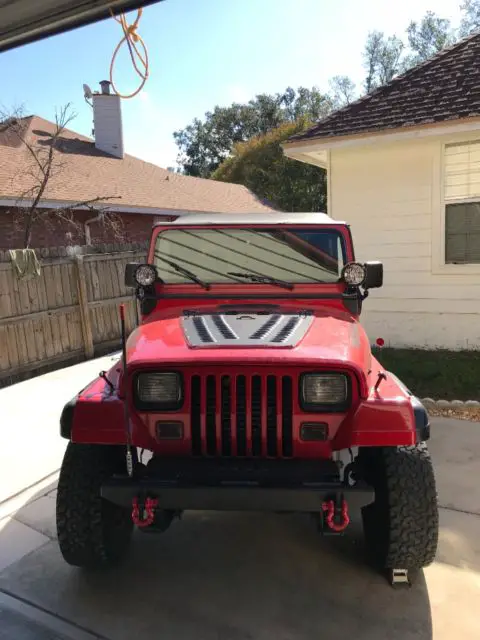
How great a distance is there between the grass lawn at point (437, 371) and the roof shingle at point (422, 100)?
2951 millimetres

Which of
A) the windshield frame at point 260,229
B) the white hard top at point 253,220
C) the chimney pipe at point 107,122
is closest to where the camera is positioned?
the windshield frame at point 260,229

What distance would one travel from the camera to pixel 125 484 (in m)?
2.48

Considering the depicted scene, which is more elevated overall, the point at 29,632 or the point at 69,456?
the point at 69,456

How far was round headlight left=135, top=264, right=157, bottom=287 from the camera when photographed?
11.9 ft

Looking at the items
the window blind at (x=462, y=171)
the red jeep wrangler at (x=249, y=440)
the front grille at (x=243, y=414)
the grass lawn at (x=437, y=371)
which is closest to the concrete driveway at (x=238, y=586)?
the red jeep wrangler at (x=249, y=440)

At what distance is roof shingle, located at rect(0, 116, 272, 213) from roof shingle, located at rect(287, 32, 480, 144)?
6473mm

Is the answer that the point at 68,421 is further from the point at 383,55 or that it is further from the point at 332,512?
the point at 383,55

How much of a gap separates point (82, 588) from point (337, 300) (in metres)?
2.23

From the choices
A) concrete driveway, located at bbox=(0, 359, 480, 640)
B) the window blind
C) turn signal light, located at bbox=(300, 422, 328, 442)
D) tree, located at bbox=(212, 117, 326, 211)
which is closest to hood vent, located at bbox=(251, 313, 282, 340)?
turn signal light, located at bbox=(300, 422, 328, 442)

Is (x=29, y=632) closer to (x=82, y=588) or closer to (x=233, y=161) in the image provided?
(x=82, y=588)

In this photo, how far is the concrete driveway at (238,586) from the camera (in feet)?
8.35

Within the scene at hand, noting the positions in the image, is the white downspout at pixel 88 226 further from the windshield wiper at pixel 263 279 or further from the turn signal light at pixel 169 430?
the turn signal light at pixel 169 430

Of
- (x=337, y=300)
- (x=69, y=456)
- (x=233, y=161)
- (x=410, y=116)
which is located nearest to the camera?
(x=69, y=456)

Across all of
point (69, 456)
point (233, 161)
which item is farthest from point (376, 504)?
point (233, 161)
